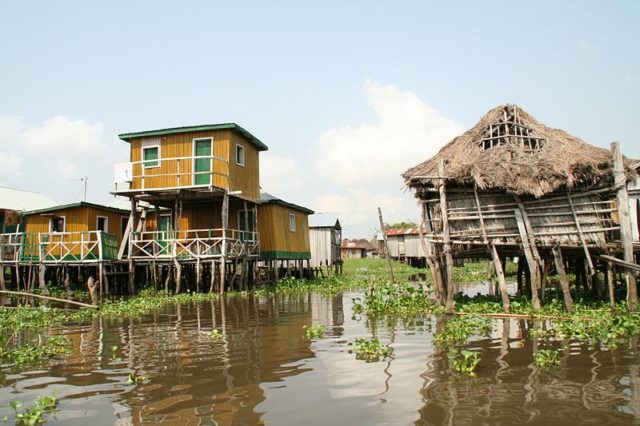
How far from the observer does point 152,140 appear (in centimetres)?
2462

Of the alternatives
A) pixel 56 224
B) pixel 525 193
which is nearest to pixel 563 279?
pixel 525 193

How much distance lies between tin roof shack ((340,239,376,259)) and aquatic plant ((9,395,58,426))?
73117 mm

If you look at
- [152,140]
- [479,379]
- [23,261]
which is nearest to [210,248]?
[152,140]

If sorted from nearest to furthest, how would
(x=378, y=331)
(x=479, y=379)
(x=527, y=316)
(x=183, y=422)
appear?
Result: 1. (x=183, y=422)
2. (x=479, y=379)
3. (x=378, y=331)
4. (x=527, y=316)

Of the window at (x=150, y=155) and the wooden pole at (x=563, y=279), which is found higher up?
the window at (x=150, y=155)

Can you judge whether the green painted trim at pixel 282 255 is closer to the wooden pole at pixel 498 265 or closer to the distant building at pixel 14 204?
the distant building at pixel 14 204

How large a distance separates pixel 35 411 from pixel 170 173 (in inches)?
749

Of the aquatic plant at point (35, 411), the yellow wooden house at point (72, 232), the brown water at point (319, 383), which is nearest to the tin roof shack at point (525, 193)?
the brown water at point (319, 383)

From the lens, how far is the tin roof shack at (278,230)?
29344 mm

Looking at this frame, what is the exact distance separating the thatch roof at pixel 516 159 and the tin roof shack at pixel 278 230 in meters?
15.0

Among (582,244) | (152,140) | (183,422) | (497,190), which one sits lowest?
(183,422)

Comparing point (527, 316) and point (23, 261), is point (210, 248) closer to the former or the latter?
point (23, 261)

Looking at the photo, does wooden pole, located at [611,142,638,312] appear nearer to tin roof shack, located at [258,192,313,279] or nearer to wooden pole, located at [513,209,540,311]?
wooden pole, located at [513,209,540,311]

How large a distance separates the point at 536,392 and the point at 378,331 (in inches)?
216
